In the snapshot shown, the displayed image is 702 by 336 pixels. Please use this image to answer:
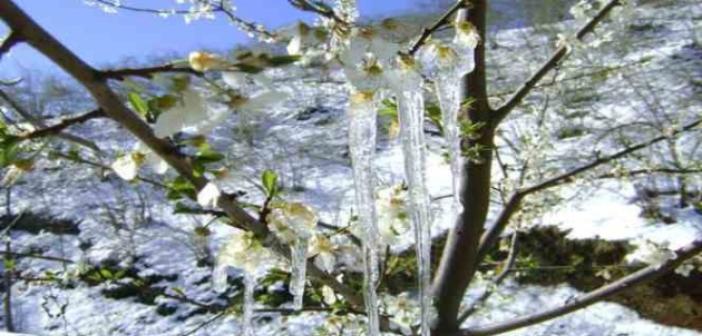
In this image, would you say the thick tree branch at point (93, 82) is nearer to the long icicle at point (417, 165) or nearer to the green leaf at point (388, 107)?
the long icicle at point (417, 165)

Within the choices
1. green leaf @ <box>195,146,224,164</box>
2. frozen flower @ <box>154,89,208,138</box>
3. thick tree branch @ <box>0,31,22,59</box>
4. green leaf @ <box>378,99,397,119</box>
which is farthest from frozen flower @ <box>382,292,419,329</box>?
thick tree branch @ <box>0,31,22,59</box>

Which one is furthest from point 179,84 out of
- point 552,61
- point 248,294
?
point 552,61

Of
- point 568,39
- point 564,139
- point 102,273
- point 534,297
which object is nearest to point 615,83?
point 564,139

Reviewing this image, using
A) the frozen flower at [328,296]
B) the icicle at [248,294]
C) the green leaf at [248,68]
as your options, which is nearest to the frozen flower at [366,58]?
the green leaf at [248,68]

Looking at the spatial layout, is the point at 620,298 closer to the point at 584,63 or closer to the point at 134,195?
the point at 584,63

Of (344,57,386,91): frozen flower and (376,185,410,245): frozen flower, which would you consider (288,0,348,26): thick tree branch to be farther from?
(376,185,410,245): frozen flower

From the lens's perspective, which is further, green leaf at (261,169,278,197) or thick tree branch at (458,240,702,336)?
thick tree branch at (458,240,702,336)
